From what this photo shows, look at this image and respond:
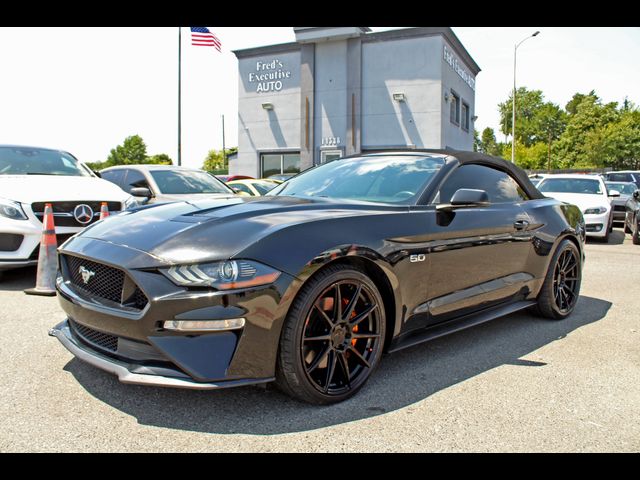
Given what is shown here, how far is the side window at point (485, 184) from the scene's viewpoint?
3.67 m

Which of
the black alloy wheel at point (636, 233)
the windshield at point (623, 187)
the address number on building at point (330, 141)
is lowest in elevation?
the black alloy wheel at point (636, 233)

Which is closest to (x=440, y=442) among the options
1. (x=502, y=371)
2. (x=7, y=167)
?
(x=502, y=371)

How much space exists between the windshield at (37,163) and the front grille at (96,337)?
455 centimetres

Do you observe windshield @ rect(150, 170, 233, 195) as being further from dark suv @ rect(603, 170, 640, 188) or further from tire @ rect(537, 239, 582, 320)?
dark suv @ rect(603, 170, 640, 188)

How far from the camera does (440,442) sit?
7.85 feet

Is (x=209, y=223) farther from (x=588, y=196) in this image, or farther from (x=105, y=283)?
(x=588, y=196)

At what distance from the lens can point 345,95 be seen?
79.9 feet

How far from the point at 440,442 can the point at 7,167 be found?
638cm

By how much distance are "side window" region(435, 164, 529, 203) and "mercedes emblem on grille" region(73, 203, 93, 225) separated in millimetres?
4083

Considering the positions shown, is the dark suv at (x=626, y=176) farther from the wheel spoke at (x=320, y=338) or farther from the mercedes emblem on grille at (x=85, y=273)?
the mercedes emblem on grille at (x=85, y=273)

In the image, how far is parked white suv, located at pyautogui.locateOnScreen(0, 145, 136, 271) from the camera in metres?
5.39

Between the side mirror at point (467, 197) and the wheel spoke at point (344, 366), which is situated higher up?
the side mirror at point (467, 197)

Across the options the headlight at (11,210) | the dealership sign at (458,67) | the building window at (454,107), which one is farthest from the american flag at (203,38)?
the headlight at (11,210)

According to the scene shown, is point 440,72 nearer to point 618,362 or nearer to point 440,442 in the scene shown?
point 618,362
